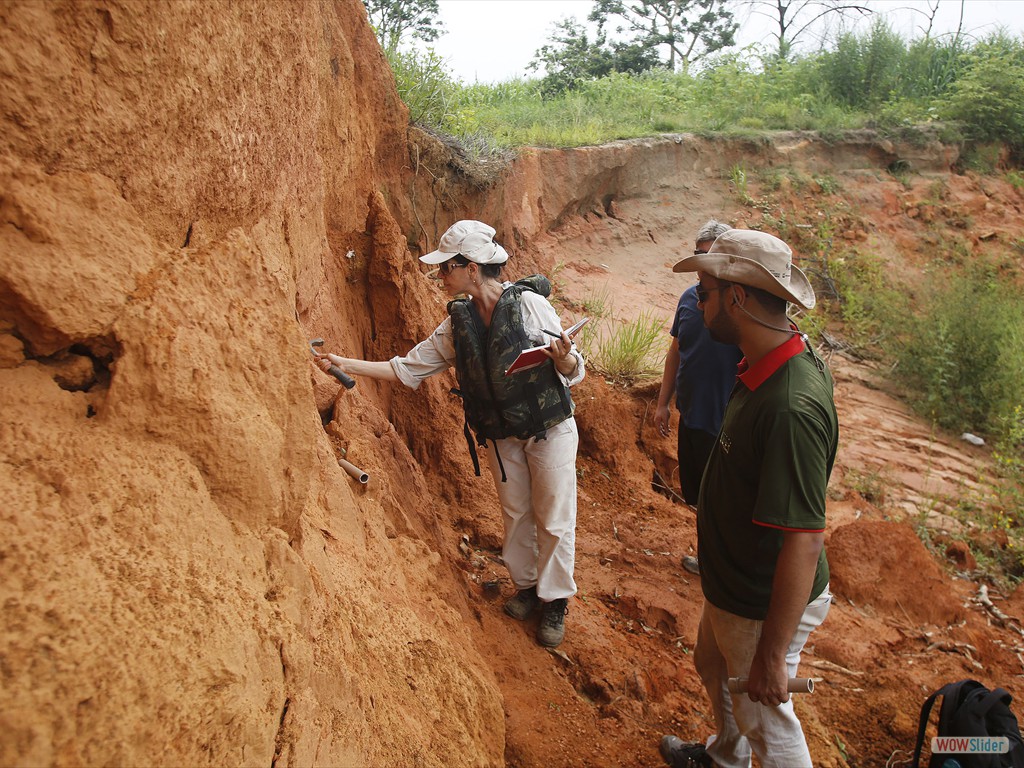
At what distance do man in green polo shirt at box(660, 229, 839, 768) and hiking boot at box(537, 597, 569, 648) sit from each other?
1249mm

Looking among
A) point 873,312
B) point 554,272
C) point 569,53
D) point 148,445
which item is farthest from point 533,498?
point 569,53

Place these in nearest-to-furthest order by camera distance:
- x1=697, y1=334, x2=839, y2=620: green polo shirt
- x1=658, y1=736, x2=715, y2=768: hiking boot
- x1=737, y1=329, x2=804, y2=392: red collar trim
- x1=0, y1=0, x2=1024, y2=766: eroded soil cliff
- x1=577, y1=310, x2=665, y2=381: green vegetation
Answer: x1=0, y1=0, x2=1024, y2=766: eroded soil cliff
x1=697, y1=334, x2=839, y2=620: green polo shirt
x1=737, y1=329, x2=804, y2=392: red collar trim
x1=658, y1=736, x2=715, y2=768: hiking boot
x1=577, y1=310, x2=665, y2=381: green vegetation

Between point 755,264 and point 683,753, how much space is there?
6.91ft

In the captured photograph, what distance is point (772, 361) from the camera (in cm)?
245

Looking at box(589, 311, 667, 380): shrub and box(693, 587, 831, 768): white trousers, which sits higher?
box(693, 587, 831, 768): white trousers

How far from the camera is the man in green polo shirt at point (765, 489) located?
7.52 ft

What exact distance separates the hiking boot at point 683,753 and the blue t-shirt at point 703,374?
168cm

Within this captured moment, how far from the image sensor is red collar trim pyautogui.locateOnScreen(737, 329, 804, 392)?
2.44m

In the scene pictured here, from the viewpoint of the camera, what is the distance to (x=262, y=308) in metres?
2.25

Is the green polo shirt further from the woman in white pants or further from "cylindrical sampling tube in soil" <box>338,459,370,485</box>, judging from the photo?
"cylindrical sampling tube in soil" <box>338,459,370,485</box>

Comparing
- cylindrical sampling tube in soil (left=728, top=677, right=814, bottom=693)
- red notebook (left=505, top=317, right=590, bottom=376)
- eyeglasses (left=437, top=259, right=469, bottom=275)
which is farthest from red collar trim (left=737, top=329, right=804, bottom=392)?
eyeglasses (left=437, top=259, right=469, bottom=275)

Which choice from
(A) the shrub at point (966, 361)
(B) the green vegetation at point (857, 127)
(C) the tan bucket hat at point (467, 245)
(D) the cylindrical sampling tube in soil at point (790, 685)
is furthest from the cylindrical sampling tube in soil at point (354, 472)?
(A) the shrub at point (966, 361)

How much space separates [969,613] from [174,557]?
5667mm

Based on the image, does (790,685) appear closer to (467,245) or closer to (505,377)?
(505,377)
